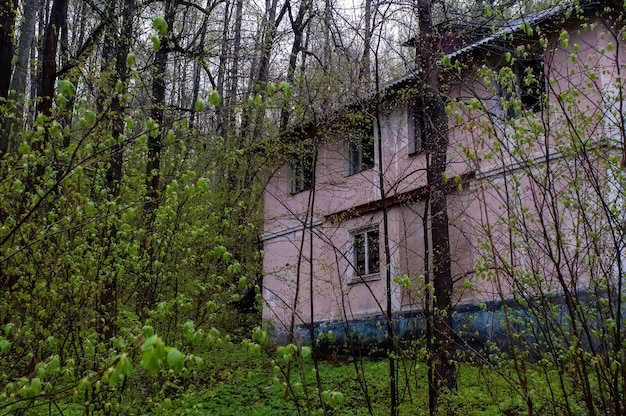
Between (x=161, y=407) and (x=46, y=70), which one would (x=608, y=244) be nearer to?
(x=161, y=407)

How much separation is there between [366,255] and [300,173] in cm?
333

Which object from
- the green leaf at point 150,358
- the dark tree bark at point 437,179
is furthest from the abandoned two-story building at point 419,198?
the green leaf at point 150,358

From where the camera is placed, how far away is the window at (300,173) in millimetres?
14148

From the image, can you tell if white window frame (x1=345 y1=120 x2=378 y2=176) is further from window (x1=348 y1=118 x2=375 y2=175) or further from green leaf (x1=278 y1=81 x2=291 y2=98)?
green leaf (x1=278 y1=81 x2=291 y2=98)

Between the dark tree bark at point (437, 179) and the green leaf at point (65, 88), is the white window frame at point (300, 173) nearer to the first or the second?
the dark tree bark at point (437, 179)

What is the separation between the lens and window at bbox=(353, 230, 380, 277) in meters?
12.6

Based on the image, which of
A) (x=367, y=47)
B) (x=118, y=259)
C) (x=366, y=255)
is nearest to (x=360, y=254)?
(x=366, y=255)

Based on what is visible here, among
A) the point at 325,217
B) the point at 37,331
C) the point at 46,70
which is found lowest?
the point at 37,331

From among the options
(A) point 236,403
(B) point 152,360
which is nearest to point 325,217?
(A) point 236,403

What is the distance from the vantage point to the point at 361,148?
12914mm

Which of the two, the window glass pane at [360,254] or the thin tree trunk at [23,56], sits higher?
the thin tree trunk at [23,56]

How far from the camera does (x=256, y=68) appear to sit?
60.1 feet

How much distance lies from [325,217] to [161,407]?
8.44 m

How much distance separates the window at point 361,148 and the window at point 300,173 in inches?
43.6
